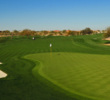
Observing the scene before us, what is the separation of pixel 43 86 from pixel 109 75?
267 inches

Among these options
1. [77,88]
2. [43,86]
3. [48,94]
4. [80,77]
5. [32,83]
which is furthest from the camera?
[80,77]

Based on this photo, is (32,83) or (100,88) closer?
(100,88)

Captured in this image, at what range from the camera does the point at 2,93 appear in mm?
11719

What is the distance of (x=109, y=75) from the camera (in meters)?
15.4

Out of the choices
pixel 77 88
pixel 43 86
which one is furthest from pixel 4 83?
pixel 77 88

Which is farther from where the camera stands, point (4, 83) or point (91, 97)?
point (4, 83)

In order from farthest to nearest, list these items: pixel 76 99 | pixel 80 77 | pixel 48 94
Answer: pixel 80 77 → pixel 48 94 → pixel 76 99

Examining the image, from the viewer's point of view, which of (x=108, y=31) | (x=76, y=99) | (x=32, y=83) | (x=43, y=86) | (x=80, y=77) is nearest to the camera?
(x=76, y=99)

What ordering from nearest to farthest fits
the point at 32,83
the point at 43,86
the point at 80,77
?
the point at 43,86, the point at 32,83, the point at 80,77

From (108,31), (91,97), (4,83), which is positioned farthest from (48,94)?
(108,31)

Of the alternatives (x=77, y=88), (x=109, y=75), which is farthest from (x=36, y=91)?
(x=109, y=75)

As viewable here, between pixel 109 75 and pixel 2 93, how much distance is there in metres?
10.1

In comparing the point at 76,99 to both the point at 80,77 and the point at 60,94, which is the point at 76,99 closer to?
the point at 60,94

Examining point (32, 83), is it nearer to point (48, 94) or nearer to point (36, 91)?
point (36, 91)
